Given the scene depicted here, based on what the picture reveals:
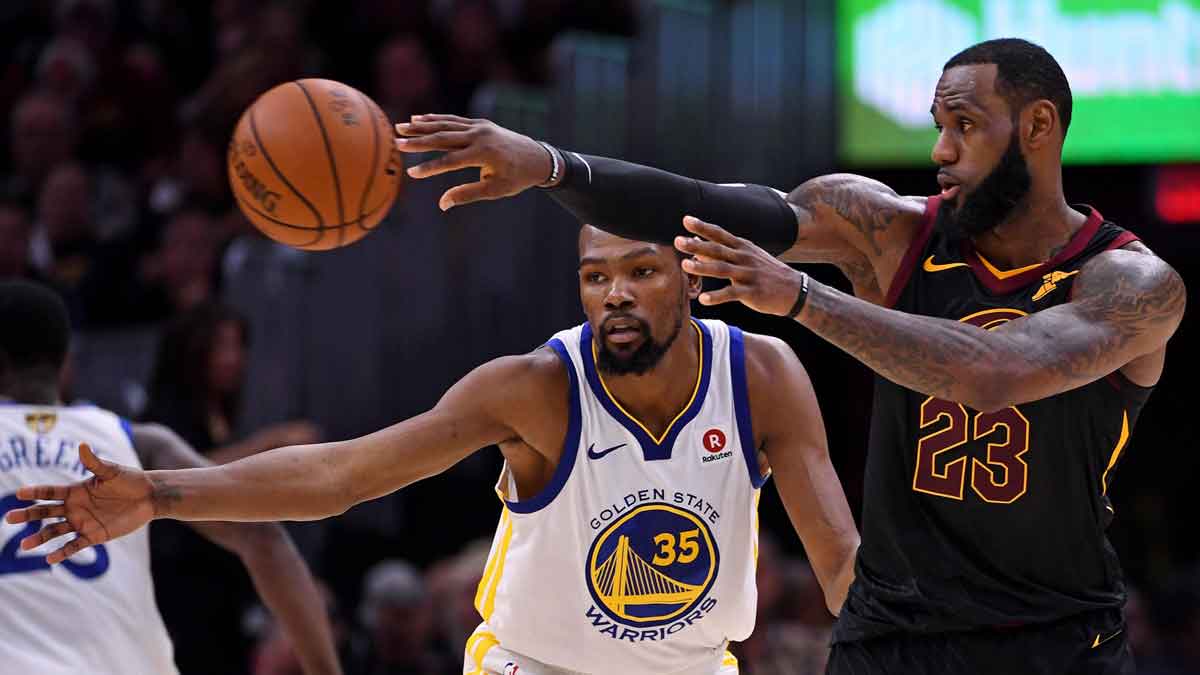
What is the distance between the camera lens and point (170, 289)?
30.7ft

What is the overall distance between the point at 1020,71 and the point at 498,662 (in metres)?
2.08

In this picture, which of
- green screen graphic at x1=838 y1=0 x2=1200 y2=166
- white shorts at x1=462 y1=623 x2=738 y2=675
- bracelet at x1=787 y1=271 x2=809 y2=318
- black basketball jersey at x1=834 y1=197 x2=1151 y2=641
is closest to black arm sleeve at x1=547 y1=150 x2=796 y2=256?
black basketball jersey at x1=834 y1=197 x2=1151 y2=641

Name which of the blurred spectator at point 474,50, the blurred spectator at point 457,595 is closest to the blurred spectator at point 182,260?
the blurred spectator at point 474,50

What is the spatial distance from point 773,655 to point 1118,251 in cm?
374

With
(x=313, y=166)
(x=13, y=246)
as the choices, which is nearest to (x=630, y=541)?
(x=313, y=166)

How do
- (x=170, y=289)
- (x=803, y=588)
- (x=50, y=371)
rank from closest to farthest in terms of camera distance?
(x=50, y=371), (x=803, y=588), (x=170, y=289)

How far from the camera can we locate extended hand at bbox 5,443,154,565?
348 cm

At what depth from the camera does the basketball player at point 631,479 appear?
427 centimetres

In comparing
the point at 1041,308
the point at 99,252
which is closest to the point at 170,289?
the point at 99,252

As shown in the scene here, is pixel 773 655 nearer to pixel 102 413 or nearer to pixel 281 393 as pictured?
pixel 281 393

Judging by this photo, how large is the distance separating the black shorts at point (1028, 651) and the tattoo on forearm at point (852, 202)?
0.96m

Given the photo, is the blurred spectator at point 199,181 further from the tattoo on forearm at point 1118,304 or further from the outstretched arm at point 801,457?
the tattoo on forearm at point 1118,304

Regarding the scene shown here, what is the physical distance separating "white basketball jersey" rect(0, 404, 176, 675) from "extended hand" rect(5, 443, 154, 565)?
2.74 ft

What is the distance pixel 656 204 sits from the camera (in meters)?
3.89
